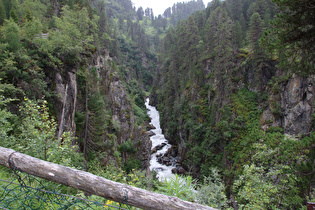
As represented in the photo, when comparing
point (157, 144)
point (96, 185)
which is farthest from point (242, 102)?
point (96, 185)

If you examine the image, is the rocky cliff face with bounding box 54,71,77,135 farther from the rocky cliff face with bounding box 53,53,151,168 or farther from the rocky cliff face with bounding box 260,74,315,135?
the rocky cliff face with bounding box 260,74,315,135

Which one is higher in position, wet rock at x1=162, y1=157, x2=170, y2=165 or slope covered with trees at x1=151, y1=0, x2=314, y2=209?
slope covered with trees at x1=151, y1=0, x2=314, y2=209

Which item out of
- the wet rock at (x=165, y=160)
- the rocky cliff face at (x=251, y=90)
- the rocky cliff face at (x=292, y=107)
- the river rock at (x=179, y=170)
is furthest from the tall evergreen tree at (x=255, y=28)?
the wet rock at (x=165, y=160)

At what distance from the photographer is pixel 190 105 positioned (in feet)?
121

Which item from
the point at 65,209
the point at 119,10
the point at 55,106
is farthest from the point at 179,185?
the point at 119,10

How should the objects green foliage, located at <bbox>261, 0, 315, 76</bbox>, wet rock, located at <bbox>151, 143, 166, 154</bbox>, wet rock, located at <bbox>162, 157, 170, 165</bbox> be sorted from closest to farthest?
green foliage, located at <bbox>261, 0, 315, 76</bbox>, wet rock, located at <bbox>162, 157, 170, 165</bbox>, wet rock, located at <bbox>151, 143, 166, 154</bbox>

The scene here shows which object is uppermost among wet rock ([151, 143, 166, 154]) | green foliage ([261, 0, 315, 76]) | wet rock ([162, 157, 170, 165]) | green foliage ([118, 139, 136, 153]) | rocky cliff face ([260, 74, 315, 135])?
green foliage ([261, 0, 315, 76])

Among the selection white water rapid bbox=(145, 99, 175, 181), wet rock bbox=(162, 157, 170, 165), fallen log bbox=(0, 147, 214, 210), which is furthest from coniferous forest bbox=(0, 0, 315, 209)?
wet rock bbox=(162, 157, 170, 165)

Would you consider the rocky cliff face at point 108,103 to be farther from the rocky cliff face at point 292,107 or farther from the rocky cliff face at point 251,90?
the rocky cliff face at point 292,107

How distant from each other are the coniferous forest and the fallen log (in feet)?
4.19

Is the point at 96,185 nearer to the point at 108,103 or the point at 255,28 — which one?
the point at 108,103

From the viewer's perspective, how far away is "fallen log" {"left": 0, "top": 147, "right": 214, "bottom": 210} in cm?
234

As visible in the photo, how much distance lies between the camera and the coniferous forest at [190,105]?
649cm

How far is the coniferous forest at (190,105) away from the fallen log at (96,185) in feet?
4.19
